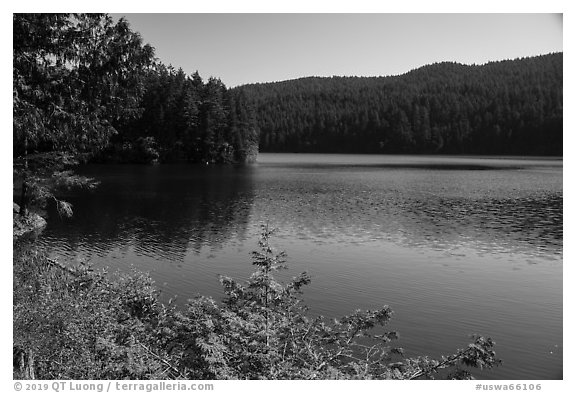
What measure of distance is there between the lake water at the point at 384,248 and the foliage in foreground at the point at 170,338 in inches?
165

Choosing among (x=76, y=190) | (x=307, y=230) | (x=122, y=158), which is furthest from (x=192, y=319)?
(x=122, y=158)

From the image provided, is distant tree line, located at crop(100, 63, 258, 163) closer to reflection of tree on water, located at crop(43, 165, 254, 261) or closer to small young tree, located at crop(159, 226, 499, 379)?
reflection of tree on water, located at crop(43, 165, 254, 261)

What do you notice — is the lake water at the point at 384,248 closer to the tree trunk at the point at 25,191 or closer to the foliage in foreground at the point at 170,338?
the foliage in foreground at the point at 170,338

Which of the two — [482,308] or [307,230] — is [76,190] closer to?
[307,230]

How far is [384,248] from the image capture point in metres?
23.7

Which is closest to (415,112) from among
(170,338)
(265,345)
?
(170,338)

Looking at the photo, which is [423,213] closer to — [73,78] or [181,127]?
[73,78]

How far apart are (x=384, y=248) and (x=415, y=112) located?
128m

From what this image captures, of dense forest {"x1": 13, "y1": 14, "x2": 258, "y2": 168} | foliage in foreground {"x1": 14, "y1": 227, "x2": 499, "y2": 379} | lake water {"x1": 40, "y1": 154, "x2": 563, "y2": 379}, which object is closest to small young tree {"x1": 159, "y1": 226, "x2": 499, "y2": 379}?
foliage in foreground {"x1": 14, "y1": 227, "x2": 499, "y2": 379}

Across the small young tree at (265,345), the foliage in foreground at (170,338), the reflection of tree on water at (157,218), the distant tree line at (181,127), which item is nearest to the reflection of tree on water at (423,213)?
→ the reflection of tree on water at (157,218)

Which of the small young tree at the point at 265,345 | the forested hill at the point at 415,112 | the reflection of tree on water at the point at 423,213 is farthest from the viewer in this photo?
the forested hill at the point at 415,112

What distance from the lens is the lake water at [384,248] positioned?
14656 mm

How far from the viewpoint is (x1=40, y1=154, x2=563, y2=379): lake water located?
1466cm

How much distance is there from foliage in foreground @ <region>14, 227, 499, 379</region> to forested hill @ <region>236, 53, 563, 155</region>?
399ft
